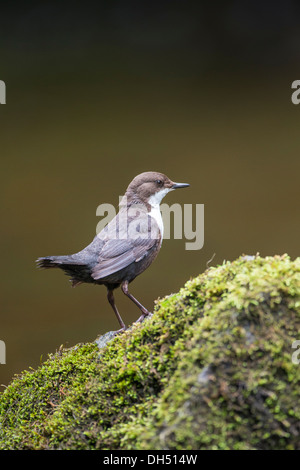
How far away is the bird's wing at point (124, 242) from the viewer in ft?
8.41

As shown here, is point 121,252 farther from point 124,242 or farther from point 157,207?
point 157,207

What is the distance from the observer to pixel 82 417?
169 cm

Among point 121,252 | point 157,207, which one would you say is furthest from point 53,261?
point 157,207

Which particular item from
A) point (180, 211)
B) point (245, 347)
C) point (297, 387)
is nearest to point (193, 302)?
point (245, 347)

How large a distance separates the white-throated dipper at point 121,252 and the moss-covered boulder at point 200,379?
647mm

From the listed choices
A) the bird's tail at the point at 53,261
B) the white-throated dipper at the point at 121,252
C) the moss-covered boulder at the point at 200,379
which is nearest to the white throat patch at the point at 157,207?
the white-throated dipper at the point at 121,252

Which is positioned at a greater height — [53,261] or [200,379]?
[53,261]

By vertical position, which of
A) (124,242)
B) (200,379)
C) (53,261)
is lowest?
(200,379)

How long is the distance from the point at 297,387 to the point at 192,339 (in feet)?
1.04

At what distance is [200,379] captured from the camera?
137 centimetres

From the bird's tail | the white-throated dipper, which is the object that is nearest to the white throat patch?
the white-throated dipper

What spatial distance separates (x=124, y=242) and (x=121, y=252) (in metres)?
0.06
